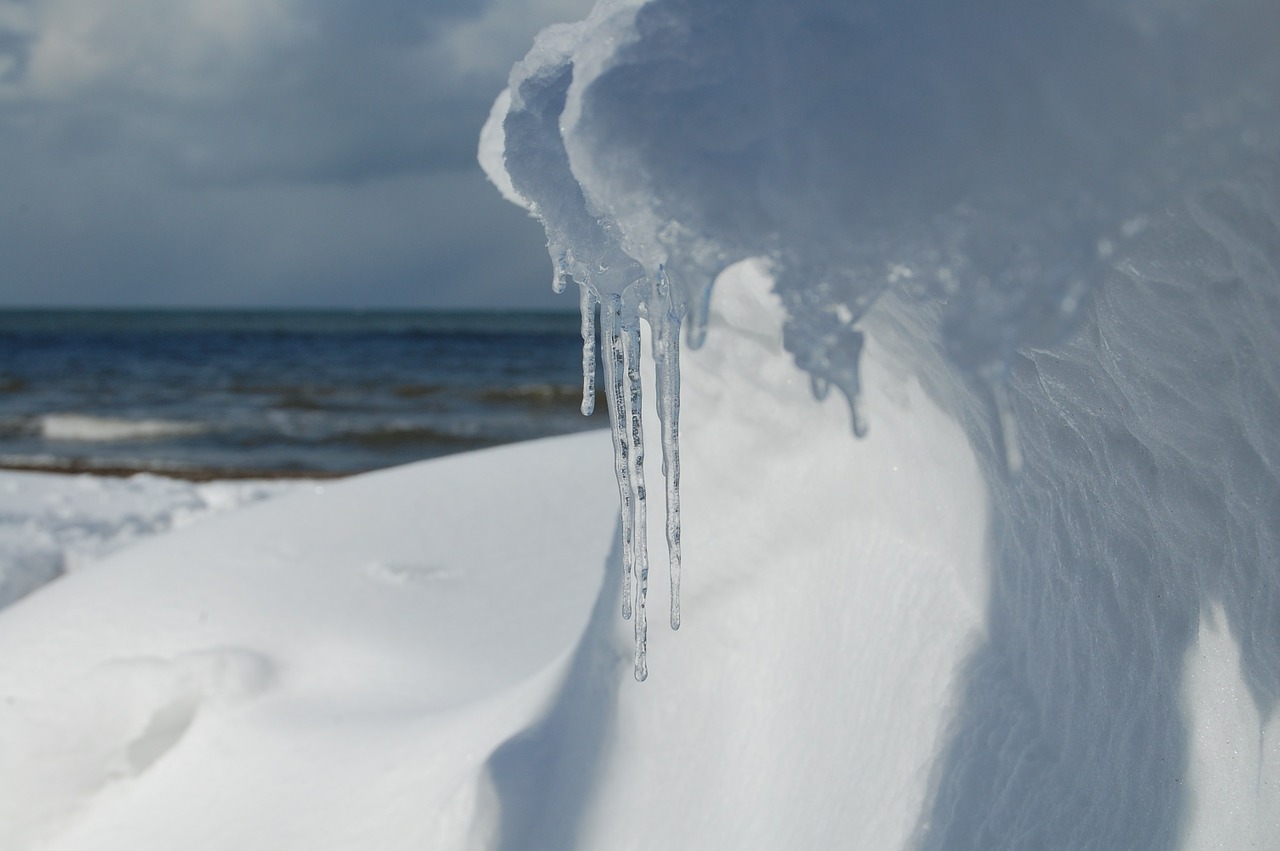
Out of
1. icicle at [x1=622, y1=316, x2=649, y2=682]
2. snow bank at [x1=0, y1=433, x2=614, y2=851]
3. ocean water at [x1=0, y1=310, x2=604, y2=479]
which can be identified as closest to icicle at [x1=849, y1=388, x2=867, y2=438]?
icicle at [x1=622, y1=316, x2=649, y2=682]

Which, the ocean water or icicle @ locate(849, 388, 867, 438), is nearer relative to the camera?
icicle @ locate(849, 388, 867, 438)

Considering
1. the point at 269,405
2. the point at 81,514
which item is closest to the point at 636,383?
the point at 81,514

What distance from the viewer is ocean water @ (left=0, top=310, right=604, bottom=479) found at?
8008 millimetres

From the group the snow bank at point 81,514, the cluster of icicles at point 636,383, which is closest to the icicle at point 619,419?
the cluster of icicles at point 636,383

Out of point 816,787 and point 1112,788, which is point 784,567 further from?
point 1112,788

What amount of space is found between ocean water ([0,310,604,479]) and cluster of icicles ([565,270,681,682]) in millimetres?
6704

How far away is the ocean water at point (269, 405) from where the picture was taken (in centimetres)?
801

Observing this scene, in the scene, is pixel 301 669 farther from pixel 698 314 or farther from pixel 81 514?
pixel 81 514

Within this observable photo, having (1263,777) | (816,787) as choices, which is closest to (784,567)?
(816,787)

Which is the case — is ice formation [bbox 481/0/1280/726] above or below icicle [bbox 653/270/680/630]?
above

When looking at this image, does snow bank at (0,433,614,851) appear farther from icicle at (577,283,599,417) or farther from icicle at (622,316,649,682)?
icicle at (577,283,599,417)

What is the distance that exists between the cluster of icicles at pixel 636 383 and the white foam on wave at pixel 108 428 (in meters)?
8.52

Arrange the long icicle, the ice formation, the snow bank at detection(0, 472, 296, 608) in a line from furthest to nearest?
the snow bank at detection(0, 472, 296, 608) < the long icicle < the ice formation

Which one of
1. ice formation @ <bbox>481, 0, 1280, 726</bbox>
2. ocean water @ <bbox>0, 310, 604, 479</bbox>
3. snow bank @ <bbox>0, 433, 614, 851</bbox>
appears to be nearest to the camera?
ice formation @ <bbox>481, 0, 1280, 726</bbox>
